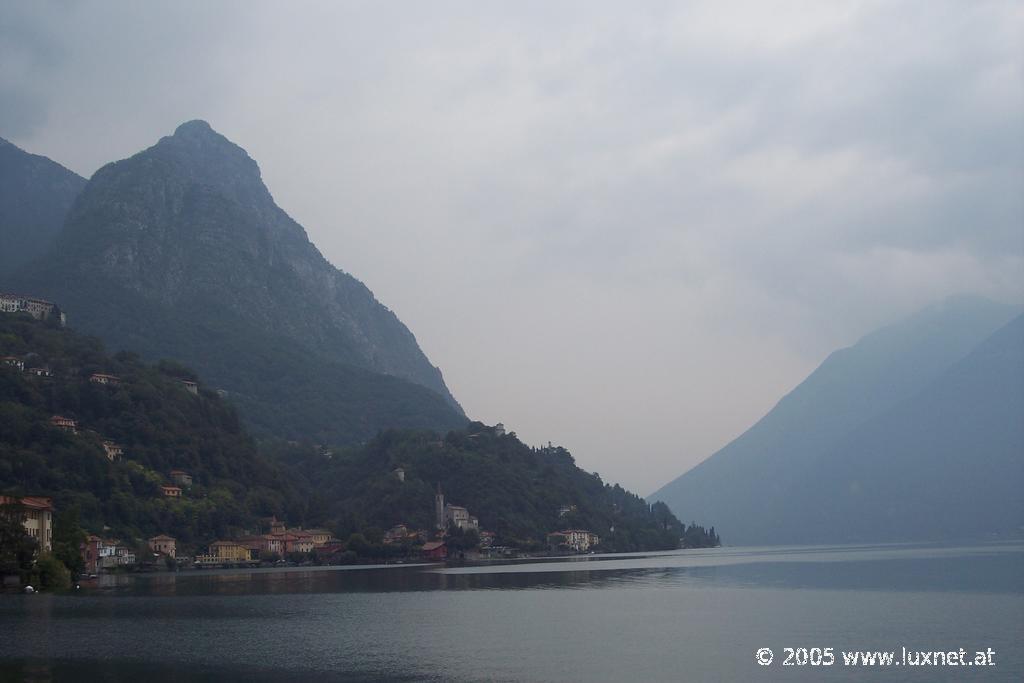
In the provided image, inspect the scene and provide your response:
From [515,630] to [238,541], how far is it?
295 ft

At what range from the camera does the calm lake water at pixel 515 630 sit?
1287 inches

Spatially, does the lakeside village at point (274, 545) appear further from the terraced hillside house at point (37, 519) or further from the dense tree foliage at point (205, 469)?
the dense tree foliage at point (205, 469)

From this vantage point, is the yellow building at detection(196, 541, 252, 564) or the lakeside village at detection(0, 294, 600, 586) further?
the yellow building at detection(196, 541, 252, 564)

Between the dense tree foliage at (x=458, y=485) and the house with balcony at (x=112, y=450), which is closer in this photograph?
the house with balcony at (x=112, y=450)

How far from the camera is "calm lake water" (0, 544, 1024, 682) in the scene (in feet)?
107

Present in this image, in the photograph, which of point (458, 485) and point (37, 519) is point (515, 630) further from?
point (458, 485)

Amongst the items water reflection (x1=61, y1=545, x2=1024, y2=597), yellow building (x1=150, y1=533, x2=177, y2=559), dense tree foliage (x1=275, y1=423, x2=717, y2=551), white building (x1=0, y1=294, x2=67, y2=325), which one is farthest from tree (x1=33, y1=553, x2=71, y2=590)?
white building (x1=0, y1=294, x2=67, y2=325)

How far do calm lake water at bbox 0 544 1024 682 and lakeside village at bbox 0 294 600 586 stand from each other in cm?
1372

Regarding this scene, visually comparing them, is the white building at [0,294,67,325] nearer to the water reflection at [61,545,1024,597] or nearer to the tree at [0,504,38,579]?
the water reflection at [61,545,1024,597]

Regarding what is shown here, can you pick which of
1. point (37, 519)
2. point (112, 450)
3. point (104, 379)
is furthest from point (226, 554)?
point (37, 519)

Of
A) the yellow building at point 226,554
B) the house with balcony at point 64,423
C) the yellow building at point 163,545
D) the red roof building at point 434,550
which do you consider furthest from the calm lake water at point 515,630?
the red roof building at point 434,550

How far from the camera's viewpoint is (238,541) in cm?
12662

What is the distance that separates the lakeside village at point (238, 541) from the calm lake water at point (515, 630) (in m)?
13.7

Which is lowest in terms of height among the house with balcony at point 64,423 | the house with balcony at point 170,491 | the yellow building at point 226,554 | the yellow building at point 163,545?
the yellow building at point 226,554
